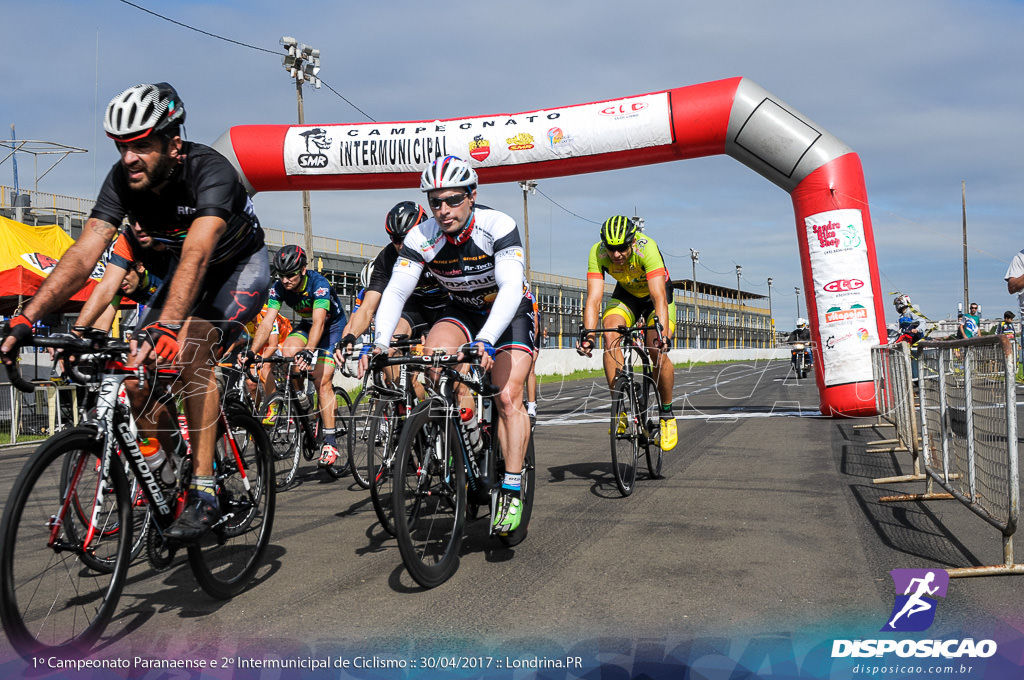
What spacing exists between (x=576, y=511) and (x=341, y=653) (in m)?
2.81

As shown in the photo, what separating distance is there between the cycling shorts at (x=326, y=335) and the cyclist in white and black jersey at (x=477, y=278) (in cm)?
296

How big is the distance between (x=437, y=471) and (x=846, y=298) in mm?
8945

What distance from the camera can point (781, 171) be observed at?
1148 centimetres

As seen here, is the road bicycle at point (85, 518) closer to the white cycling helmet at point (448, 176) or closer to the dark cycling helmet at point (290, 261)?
the white cycling helmet at point (448, 176)

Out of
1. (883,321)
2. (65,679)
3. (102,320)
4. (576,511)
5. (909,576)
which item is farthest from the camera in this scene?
(883,321)

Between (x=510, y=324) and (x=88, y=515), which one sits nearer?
(x=88, y=515)

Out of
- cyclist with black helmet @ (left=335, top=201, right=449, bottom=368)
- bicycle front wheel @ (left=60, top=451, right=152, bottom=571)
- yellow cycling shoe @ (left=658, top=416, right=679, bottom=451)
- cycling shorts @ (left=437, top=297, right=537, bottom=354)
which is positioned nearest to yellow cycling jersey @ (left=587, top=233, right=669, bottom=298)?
yellow cycling shoe @ (left=658, top=416, right=679, bottom=451)

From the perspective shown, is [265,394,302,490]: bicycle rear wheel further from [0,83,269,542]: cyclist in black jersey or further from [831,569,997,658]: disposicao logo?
[831,569,997,658]: disposicao logo

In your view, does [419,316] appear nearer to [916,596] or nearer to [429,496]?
[429,496]

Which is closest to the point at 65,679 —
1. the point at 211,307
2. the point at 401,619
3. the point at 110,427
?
the point at 110,427

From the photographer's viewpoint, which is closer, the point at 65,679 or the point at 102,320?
the point at 65,679

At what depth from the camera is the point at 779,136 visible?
444 inches

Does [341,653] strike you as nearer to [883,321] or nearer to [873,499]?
[873,499]

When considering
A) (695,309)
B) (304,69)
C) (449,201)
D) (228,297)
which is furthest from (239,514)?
(695,309)
